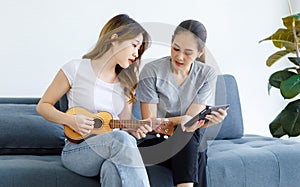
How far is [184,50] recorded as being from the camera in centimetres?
226

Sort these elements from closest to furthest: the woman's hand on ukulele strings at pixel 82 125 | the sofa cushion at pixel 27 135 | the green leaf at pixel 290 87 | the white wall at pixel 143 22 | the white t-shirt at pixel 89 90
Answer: the woman's hand on ukulele strings at pixel 82 125 < the white t-shirt at pixel 89 90 < the green leaf at pixel 290 87 < the sofa cushion at pixel 27 135 < the white wall at pixel 143 22

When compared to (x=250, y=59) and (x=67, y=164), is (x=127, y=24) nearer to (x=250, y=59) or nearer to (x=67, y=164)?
(x=67, y=164)

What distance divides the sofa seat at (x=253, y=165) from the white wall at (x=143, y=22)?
0.58 meters

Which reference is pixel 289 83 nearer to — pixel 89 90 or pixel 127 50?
pixel 127 50

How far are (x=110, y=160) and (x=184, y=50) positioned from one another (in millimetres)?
584

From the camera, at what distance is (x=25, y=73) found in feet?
9.46

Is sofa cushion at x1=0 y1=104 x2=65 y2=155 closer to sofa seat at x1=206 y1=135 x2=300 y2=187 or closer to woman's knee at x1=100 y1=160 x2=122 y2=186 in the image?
woman's knee at x1=100 y1=160 x2=122 y2=186

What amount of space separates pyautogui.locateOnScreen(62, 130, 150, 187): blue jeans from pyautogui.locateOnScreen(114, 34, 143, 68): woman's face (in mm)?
319

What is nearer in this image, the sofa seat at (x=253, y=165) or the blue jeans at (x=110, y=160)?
the blue jeans at (x=110, y=160)

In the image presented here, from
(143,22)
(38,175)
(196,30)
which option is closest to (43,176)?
(38,175)

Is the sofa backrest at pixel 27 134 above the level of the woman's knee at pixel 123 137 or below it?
below

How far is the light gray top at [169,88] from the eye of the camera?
232 cm

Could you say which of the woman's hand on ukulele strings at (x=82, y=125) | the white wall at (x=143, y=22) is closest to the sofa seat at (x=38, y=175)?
the woman's hand on ukulele strings at (x=82, y=125)

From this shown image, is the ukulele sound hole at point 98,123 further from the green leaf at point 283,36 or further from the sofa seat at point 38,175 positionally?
the green leaf at point 283,36
